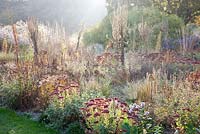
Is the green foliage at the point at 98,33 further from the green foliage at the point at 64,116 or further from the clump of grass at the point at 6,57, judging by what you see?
the green foliage at the point at 64,116

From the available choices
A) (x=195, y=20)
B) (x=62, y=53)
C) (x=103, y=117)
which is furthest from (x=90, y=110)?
(x=195, y=20)

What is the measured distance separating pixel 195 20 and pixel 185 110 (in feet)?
46.6

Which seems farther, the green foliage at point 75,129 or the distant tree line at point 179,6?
the distant tree line at point 179,6

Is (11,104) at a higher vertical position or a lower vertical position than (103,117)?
lower

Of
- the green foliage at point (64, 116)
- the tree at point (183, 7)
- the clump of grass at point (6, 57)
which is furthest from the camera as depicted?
the tree at point (183, 7)

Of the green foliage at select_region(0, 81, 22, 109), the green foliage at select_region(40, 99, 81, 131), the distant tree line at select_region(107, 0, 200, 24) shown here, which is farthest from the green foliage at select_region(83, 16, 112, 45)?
the green foliage at select_region(40, 99, 81, 131)

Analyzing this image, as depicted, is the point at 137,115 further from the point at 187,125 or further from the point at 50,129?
the point at 50,129

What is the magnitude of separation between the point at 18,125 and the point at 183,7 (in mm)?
14467

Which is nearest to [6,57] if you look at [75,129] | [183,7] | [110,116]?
[75,129]

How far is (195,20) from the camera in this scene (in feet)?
63.4

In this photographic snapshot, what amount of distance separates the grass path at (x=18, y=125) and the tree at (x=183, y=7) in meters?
13.7

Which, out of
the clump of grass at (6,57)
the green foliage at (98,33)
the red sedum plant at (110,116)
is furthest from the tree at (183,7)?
the red sedum plant at (110,116)

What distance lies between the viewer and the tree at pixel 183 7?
63.7ft

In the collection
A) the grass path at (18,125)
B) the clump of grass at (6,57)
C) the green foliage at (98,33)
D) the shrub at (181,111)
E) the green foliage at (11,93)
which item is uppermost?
the shrub at (181,111)
